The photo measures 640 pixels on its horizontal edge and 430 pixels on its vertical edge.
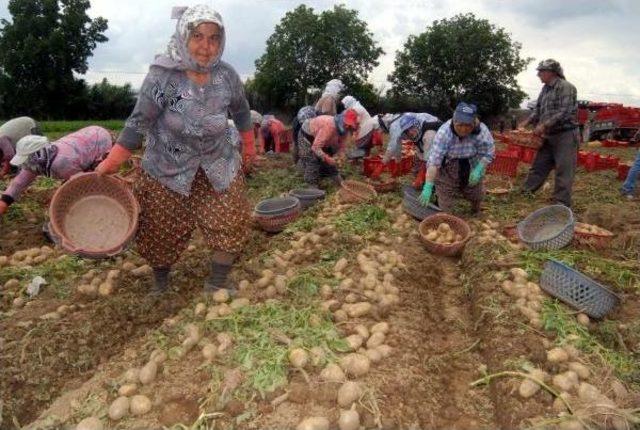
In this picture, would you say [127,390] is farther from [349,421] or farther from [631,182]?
[631,182]

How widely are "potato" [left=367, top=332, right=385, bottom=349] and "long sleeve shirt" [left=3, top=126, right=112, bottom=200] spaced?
296 centimetres

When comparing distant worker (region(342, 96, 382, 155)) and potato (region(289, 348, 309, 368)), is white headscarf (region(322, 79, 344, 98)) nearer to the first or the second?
distant worker (region(342, 96, 382, 155))

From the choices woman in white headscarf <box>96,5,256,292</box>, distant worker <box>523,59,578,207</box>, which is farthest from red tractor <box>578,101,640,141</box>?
woman in white headscarf <box>96,5,256,292</box>

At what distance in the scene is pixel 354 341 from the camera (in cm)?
294

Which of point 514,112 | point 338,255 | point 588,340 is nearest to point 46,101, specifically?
point 514,112

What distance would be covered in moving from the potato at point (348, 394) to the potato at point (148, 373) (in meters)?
0.95

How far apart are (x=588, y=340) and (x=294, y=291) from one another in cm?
178

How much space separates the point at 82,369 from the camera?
306 cm

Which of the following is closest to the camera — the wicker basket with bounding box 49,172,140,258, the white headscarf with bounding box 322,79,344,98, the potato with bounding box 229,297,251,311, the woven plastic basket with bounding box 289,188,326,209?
the potato with bounding box 229,297,251,311

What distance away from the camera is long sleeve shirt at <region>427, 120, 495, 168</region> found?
5.07 metres

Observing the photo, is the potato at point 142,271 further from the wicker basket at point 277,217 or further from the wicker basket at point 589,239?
the wicker basket at point 589,239

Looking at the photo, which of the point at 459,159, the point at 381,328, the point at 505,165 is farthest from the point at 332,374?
the point at 505,165

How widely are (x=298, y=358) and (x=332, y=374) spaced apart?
0.20m

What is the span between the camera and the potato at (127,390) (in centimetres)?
261
